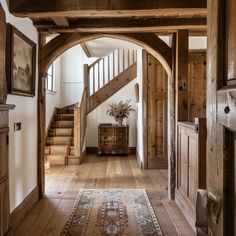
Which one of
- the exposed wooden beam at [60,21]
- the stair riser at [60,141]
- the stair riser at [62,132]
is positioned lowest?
the stair riser at [60,141]

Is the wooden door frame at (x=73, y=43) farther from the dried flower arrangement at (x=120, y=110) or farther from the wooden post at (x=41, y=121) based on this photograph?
the dried flower arrangement at (x=120, y=110)

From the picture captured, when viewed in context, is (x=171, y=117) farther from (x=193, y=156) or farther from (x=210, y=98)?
(x=210, y=98)

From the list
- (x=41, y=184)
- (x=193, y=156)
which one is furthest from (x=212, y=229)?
(x=41, y=184)

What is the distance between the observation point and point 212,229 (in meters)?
0.83

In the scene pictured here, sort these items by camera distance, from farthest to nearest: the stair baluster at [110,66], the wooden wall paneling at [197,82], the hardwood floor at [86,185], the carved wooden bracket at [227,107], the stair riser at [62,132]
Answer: the stair baluster at [110,66] < the stair riser at [62,132] < the wooden wall paneling at [197,82] < the hardwood floor at [86,185] < the carved wooden bracket at [227,107]

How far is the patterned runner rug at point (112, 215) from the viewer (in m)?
2.89

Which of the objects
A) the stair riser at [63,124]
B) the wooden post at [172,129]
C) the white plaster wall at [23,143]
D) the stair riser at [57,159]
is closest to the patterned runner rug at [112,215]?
the wooden post at [172,129]

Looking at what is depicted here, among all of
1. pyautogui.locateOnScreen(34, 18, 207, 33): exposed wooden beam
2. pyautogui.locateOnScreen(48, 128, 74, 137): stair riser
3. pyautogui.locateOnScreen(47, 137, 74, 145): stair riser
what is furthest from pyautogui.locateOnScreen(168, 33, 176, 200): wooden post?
pyautogui.locateOnScreen(48, 128, 74, 137): stair riser

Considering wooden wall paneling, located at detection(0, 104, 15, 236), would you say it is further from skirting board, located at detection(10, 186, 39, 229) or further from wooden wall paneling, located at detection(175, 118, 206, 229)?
wooden wall paneling, located at detection(175, 118, 206, 229)

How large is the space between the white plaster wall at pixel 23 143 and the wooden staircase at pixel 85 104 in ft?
8.77

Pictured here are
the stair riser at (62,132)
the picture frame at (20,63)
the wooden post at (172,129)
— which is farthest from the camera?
the stair riser at (62,132)

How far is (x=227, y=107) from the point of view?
0.71 metres

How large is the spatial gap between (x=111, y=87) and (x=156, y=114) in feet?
7.58

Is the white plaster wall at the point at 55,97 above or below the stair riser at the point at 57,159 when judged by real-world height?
above
